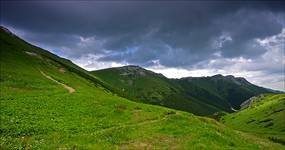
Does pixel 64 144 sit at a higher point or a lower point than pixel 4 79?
lower

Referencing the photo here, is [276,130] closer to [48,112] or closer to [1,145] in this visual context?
[48,112]

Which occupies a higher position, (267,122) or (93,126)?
(93,126)

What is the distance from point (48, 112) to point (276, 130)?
7695cm

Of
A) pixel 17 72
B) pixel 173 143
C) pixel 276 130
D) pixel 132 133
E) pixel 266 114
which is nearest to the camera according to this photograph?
pixel 173 143

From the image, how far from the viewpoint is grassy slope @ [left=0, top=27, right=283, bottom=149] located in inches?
1346

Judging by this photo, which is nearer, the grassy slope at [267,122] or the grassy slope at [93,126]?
the grassy slope at [93,126]

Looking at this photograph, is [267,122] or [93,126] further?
[267,122]

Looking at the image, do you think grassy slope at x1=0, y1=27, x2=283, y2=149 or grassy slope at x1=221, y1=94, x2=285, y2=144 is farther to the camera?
grassy slope at x1=221, y1=94, x2=285, y2=144

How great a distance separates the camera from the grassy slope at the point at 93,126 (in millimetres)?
34188

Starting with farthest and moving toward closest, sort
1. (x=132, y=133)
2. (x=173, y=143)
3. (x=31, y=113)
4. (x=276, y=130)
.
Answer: (x=276, y=130)
(x=31, y=113)
(x=132, y=133)
(x=173, y=143)

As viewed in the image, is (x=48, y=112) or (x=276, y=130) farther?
(x=276, y=130)

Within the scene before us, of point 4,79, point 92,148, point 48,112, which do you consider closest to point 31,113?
point 48,112

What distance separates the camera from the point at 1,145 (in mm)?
30828

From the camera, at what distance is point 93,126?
4462 cm
